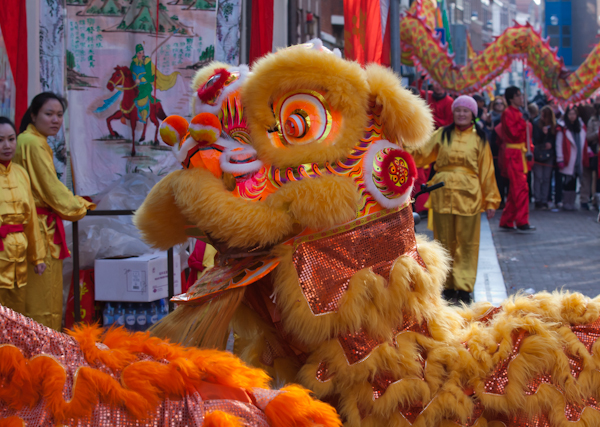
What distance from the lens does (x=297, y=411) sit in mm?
1421

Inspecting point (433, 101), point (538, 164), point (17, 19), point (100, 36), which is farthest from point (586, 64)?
point (17, 19)

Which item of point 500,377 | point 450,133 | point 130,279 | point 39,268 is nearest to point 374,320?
point 500,377

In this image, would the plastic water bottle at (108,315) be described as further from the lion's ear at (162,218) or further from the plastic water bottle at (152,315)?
the lion's ear at (162,218)

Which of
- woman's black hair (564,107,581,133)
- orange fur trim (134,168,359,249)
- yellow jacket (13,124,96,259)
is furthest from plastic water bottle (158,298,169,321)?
woman's black hair (564,107,581,133)

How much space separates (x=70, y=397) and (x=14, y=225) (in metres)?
2.86

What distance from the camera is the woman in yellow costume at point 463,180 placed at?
5676 millimetres

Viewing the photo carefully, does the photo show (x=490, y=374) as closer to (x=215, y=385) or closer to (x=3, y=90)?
(x=215, y=385)

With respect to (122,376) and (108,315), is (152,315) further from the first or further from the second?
(122,376)

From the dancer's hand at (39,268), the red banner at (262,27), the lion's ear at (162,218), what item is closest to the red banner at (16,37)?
the dancer's hand at (39,268)

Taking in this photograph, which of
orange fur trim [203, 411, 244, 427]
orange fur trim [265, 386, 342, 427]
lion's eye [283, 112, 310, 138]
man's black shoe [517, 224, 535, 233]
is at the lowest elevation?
man's black shoe [517, 224, 535, 233]

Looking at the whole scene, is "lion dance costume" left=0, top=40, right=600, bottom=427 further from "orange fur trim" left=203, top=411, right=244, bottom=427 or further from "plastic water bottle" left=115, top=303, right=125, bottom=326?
"plastic water bottle" left=115, top=303, right=125, bottom=326

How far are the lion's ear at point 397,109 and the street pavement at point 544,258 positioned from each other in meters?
3.31

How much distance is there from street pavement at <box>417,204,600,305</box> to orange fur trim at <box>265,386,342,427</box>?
3.98 metres

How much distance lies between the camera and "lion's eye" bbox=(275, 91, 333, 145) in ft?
6.82
